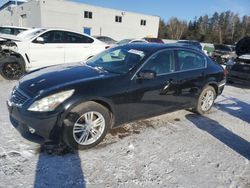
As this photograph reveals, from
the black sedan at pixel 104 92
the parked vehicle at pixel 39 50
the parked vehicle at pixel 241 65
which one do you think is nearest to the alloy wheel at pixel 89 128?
the black sedan at pixel 104 92

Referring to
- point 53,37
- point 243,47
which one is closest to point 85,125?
point 53,37

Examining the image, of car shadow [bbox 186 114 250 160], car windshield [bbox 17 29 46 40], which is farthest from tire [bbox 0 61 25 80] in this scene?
car shadow [bbox 186 114 250 160]

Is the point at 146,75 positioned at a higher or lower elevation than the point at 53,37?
lower

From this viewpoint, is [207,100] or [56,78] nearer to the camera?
[56,78]

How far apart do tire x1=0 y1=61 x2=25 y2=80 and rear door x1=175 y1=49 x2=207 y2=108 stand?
17.0ft

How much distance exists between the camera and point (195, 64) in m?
5.48

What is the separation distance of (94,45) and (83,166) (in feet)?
21.2

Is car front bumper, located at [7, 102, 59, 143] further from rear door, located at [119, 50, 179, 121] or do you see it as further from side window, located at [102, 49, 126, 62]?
side window, located at [102, 49, 126, 62]

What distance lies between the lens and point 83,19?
35.8m

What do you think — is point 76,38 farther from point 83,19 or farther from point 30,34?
→ point 83,19

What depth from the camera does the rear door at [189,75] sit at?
5070 millimetres

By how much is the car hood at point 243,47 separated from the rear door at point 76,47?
5784 mm

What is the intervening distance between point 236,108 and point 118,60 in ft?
12.5

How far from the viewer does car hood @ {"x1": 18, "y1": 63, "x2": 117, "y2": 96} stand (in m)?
3.74
